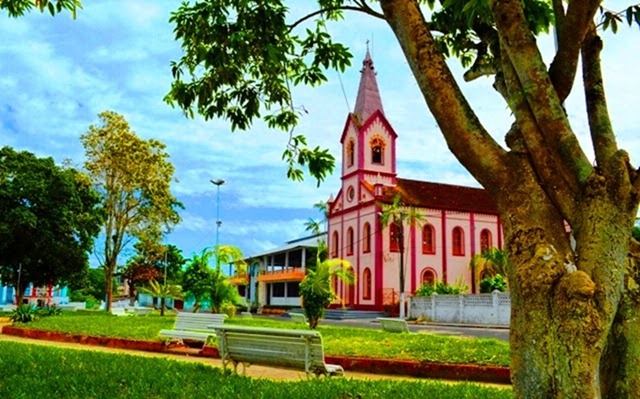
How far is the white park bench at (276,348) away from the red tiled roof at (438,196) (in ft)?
111

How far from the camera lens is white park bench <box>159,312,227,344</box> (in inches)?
449

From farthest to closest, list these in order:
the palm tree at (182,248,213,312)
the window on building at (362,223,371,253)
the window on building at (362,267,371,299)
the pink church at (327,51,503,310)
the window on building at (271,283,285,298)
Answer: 1. the window on building at (271,283,285,298)
2. the window on building at (362,223,371,253)
3. the window on building at (362,267,371,299)
4. the pink church at (327,51,503,310)
5. the palm tree at (182,248,213,312)

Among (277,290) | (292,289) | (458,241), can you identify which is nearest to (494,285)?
(458,241)

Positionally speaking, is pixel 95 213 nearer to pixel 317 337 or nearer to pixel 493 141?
pixel 317 337

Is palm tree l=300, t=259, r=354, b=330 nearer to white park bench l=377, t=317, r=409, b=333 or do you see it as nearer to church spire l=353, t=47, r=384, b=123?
white park bench l=377, t=317, r=409, b=333

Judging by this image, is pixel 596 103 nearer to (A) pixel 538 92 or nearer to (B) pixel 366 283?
(A) pixel 538 92

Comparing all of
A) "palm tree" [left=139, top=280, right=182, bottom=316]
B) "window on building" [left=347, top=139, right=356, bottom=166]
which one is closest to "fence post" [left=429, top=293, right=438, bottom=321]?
"palm tree" [left=139, top=280, right=182, bottom=316]

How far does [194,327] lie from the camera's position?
11820mm

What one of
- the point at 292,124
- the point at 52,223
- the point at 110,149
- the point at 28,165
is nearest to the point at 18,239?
the point at 52,223

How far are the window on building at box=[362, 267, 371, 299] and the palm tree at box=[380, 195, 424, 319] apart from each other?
291cm

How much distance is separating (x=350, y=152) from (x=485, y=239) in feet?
38.5

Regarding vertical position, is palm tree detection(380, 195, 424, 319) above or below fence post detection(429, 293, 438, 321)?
above

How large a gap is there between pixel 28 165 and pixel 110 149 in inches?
274

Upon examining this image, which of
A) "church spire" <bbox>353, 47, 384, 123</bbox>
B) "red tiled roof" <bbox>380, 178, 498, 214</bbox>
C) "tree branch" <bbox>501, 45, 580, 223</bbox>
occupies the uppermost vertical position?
"church spire" <bbox>353, 47, 384, 123</bbox>
